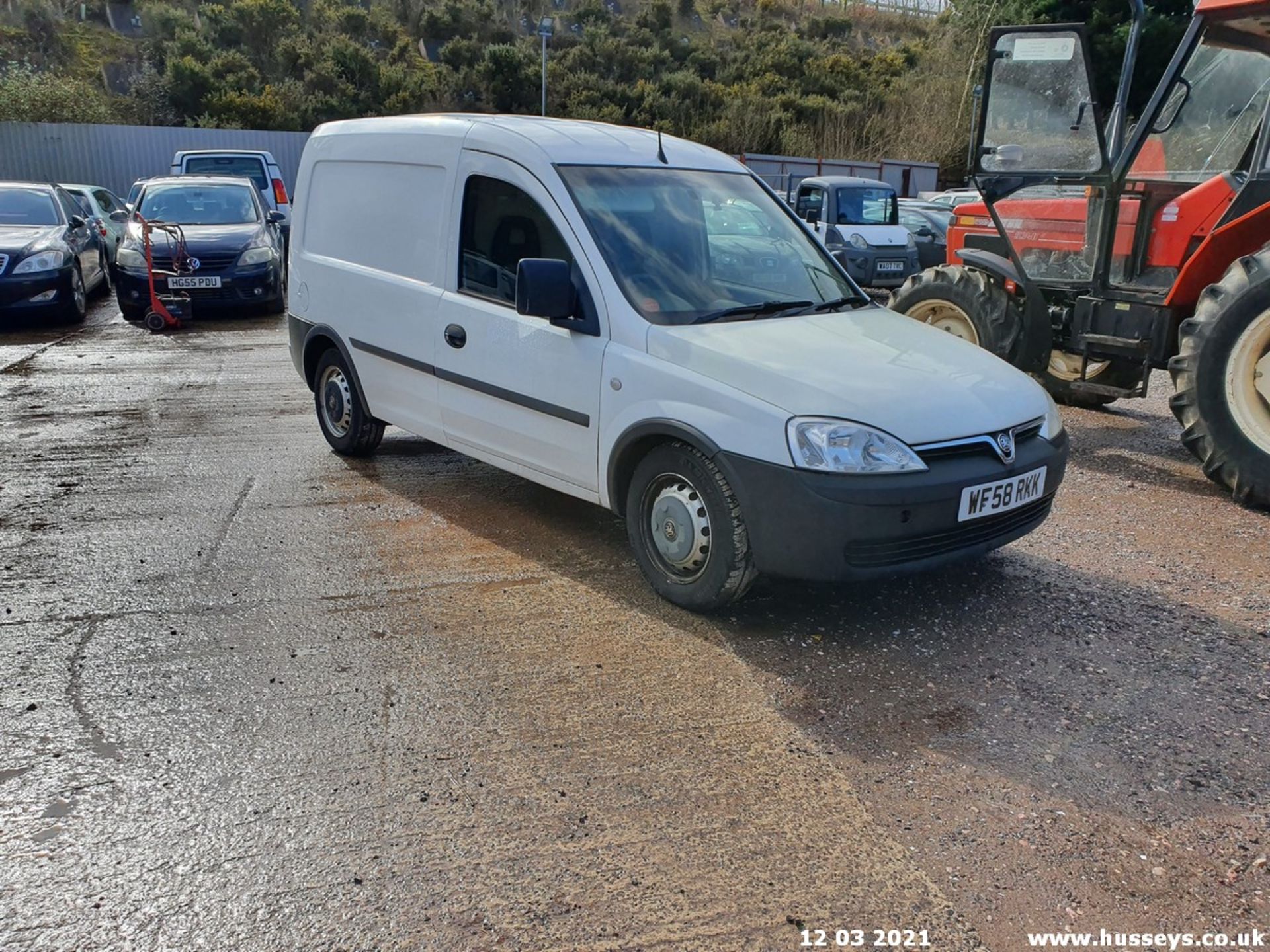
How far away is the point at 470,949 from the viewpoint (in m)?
2.45

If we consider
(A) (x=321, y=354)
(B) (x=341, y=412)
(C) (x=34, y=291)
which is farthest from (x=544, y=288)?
(C) (x=34, y=291)

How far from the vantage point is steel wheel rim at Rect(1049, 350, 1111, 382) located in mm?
8023

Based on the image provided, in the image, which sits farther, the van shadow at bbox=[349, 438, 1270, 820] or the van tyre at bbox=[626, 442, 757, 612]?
the van tyre at bbox=[626, 442, 757, 612]

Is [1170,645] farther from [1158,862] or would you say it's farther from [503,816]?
[503,816]

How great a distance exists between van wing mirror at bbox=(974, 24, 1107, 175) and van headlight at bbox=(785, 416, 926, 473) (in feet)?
13.2

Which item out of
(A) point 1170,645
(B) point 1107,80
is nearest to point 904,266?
(B) point 1107,80

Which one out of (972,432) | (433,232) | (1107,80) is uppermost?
(1107,80)

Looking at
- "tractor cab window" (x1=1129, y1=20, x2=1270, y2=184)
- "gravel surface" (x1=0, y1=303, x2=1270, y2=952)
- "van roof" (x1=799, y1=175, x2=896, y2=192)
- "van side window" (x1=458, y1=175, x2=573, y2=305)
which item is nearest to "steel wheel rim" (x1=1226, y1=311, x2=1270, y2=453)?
"gravel surface" (x1=0, y1=303, x2=1270, y2=952)

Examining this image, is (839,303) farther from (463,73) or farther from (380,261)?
(463,73)

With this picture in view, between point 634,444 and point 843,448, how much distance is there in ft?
3.16

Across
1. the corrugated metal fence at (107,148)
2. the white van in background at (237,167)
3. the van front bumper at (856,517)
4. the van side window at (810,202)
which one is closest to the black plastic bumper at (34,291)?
the white van in background at (237,167)

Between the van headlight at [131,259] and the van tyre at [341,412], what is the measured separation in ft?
22.3

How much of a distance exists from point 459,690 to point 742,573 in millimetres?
1188

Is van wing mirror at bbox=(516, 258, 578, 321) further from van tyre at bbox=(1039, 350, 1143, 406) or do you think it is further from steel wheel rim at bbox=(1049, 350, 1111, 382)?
steel wheel rim at bbox=(1049, 350, 1111, 382)
